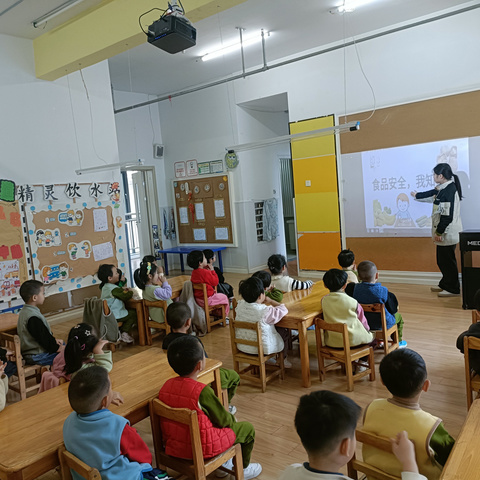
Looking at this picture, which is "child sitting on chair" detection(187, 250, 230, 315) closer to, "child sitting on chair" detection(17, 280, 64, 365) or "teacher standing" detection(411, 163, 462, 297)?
"child sitting on chair" detection(17, 280, 64, 365)

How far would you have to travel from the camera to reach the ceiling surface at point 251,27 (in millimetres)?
4809

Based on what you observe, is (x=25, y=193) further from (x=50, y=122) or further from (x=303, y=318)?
(x=303, y=318)

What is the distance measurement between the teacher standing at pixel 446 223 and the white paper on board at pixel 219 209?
384cm

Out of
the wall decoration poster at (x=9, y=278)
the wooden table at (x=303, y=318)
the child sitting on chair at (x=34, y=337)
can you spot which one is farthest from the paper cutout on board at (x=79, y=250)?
the wooden table at (x=303, y=318)

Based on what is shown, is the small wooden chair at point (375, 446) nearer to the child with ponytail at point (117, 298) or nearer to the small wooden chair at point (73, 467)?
the small wooden chair at point (73, 467)

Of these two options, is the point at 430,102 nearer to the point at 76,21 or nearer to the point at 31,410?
the point at 76,21

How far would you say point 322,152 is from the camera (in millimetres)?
6762

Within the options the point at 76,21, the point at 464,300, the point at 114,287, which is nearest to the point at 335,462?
the point at 114,287

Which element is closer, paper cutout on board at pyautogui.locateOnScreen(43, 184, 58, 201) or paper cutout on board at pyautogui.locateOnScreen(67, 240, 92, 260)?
paper cutout on board at pyautogui.locateOnScreen(43, 184, 58, 201)

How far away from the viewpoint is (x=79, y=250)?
584cm

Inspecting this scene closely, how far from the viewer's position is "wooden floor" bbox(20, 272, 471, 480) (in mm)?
2562

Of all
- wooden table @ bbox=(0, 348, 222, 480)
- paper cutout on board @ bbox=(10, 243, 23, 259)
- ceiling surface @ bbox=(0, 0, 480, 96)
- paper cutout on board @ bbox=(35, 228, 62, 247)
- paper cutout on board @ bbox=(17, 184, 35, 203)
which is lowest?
wooden table @ bbox=(0, 348, 222, 480)

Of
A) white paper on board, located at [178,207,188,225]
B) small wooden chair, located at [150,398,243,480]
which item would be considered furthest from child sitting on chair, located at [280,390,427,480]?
white paper on board, located at [178,207,188,225]

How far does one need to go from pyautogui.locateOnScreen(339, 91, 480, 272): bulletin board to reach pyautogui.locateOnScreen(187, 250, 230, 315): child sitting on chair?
104 inches
